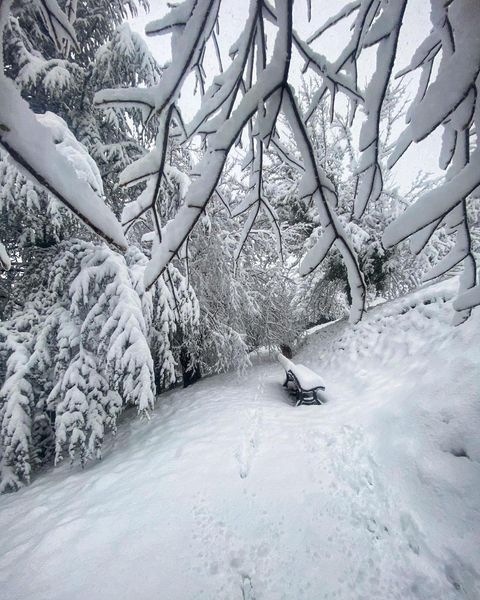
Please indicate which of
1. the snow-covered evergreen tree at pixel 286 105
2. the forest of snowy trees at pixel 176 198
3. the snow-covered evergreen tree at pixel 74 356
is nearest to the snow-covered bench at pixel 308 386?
the forest of snowy trees at pixel 176 198

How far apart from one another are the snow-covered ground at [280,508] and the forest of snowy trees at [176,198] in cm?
89

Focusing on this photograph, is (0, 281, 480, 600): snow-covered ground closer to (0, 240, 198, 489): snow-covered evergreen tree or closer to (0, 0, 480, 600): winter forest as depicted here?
(0, 0, 480, 600): winter forest

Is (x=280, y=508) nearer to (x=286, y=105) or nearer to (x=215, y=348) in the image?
(x=286, y=105)

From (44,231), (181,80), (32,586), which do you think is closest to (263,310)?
(44,231)

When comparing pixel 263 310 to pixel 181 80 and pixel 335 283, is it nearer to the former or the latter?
pixel 335 283

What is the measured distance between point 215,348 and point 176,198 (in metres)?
3.45

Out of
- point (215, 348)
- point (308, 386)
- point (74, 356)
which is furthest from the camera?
point (215, 348)

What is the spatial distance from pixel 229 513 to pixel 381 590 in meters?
1.17

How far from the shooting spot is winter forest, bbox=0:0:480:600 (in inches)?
26.5

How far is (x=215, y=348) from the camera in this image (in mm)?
6371

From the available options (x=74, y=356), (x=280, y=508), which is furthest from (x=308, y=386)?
(x=74, y=356)

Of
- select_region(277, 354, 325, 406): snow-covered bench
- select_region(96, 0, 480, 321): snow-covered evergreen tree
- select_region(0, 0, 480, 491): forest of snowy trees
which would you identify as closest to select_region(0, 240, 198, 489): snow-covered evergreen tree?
select_region(0, 0, 480, 491): forest of snowy trees

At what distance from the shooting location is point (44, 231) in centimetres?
435

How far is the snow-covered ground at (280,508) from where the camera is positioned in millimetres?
1904
